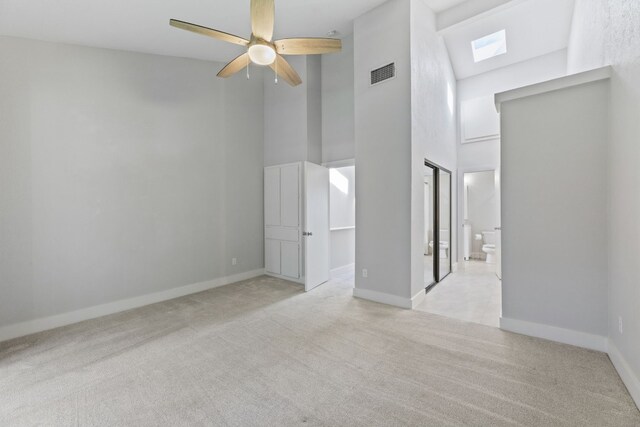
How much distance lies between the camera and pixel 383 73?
3686 millimetres

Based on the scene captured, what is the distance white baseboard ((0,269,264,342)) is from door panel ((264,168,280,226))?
51.7 inches

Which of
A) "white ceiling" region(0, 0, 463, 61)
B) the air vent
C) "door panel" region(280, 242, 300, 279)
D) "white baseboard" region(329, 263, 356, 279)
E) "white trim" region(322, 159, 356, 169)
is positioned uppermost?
"white ceiling" region(0, 0, 463, 61)

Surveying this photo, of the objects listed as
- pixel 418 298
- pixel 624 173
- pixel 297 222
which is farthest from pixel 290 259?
pixel 624 173

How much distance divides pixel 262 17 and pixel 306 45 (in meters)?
0.53

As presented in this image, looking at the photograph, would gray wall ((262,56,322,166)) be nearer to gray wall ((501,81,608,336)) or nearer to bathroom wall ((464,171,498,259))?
gray wall ((501,81,608,336))

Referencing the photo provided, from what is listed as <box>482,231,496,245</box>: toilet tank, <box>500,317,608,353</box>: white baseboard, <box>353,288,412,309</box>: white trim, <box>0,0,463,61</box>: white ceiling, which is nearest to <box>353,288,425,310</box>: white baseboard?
<box>353,288,412,309</box>: white trim

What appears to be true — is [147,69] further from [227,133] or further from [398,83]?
[398,83]

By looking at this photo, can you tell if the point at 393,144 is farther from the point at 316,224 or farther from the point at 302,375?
the point at 302,375

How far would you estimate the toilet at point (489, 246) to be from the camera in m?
6.27

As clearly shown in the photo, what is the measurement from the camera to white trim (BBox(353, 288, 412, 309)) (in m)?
3.53

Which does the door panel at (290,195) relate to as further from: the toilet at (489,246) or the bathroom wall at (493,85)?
the toilet at (489,246)

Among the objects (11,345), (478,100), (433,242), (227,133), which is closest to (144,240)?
(11,345)

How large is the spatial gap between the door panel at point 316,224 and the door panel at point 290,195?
43 cm

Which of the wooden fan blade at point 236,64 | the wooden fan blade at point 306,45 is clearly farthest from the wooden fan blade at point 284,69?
the wooden fan blade at point 236,64
